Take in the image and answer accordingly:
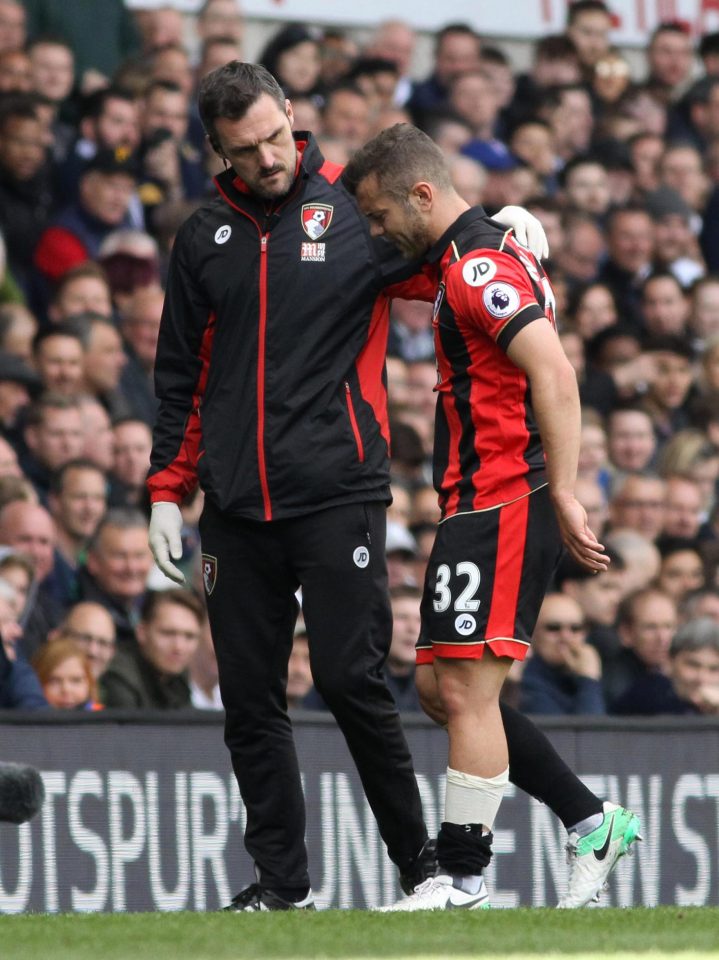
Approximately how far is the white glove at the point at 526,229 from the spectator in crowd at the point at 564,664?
2994 mm

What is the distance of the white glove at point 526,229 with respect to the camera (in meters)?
5.83

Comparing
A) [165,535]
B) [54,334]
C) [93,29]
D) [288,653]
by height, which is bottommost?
[288,653]

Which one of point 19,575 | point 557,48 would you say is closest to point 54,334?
point 19,575

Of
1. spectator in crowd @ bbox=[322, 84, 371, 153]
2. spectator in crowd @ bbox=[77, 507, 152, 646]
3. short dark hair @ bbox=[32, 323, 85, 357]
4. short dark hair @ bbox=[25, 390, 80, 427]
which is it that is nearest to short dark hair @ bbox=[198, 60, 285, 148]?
spectator in crowd @ bbox=[77, 507, 152, 646]

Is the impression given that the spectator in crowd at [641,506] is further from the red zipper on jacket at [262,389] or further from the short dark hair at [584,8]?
the red zipper on jacket at [262,389]

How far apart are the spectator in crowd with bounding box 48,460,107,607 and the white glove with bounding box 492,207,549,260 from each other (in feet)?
10.0

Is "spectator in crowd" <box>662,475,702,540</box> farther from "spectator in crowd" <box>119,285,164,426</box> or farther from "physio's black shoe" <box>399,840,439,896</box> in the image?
"physio's black shoe" <box>399,840,439,896</box>

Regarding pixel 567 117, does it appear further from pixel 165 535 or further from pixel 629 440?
pixel 165 535

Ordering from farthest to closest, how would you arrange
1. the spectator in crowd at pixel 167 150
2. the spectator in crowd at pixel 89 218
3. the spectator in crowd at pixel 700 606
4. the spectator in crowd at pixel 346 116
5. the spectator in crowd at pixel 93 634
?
1. the spectator in crowd at pixel 346 116
2. the spectator in crowd at pixel 167 150
3. the spectator in crowd at pixel 89 218
4. the spectator in crowd at pixel 700 606
5. the spectator in crowd at pixel 93 634

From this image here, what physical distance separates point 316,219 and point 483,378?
64cm

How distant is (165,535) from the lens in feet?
19.4

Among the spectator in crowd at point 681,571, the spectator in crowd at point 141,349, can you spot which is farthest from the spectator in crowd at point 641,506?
the spectator in crowd at point 141,349

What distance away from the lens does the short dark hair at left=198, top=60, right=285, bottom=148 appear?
18.3ft

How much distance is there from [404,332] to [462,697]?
5.51 m
